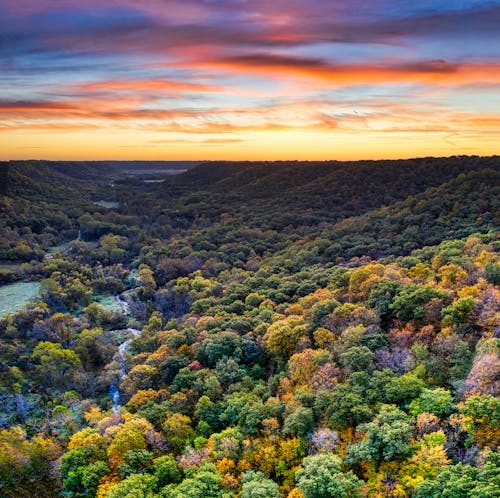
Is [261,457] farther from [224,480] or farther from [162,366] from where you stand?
[162,366]

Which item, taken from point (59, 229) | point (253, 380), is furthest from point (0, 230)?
point (253, 380)

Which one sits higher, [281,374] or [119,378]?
[281,374]

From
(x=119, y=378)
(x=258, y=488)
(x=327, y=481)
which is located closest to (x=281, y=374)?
(x=258, y=488)

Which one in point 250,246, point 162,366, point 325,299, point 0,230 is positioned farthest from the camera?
point 0,230

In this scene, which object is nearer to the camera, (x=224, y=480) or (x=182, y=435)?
(x=224, y=480)

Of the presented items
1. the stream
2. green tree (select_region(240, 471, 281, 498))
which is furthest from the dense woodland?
the stream

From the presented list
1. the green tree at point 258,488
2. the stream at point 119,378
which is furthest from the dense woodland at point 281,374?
the stream at point 119,378

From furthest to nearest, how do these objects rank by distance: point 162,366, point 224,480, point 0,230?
1. point 0,230
2. point 162,366
3. point 224,480

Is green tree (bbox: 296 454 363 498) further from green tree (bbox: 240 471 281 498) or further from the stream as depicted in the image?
the stream

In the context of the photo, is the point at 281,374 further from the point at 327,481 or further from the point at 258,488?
the point at 327,481
